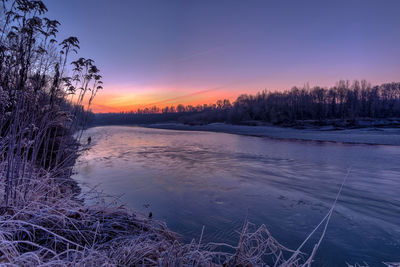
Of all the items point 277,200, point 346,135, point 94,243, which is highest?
point 94,243

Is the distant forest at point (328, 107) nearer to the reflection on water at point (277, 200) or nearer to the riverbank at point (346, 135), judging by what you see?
the riverbank at point (346, 135)

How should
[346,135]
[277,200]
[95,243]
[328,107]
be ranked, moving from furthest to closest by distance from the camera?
[328,107], [346,135], [277,200], [95,243]

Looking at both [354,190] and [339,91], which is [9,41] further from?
[339,91]

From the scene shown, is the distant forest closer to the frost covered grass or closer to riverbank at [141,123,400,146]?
riverbank at [141,123,400,146]

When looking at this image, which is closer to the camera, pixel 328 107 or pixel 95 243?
pixel 95 243

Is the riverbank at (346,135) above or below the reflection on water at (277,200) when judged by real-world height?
below

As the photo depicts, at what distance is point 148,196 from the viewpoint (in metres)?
6.36

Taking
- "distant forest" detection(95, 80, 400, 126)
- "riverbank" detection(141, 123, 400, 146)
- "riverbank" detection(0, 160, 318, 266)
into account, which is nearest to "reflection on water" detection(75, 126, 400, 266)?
"riverbank" detection(0, 160, 318, 266)

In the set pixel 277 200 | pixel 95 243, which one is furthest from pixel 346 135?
pixel 95 243

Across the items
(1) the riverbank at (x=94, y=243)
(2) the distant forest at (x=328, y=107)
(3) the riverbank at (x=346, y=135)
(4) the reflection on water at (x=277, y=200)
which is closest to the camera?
(1) the riverbank at (x=94, y=243)

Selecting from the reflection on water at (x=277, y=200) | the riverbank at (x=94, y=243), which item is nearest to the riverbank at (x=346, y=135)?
the reflection on water at (x=277, y=200)

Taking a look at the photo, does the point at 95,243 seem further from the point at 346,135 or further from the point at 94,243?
the point at 346,135

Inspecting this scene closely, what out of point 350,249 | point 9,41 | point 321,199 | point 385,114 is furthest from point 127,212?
point 385,114

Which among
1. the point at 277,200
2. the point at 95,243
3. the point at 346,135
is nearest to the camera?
the point at 95,243
